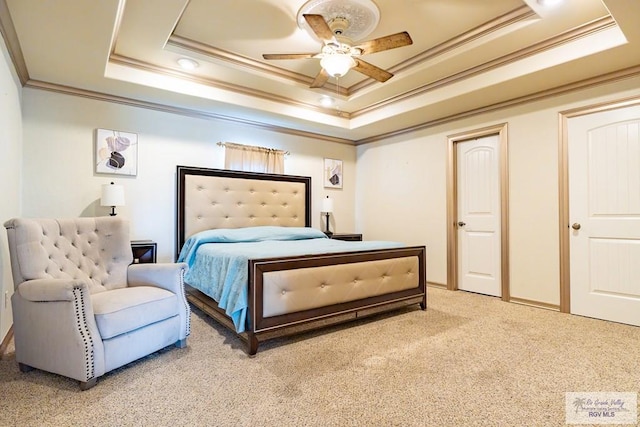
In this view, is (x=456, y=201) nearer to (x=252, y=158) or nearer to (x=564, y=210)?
(x=564, y=210)

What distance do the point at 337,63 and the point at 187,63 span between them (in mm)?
1652

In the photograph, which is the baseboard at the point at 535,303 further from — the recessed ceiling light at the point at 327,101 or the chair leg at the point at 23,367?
the chair leg at the point at 23,367

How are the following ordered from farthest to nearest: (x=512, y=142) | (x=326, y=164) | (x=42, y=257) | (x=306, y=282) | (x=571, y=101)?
(x=326, y=164), (x=512, y=142), (x=571, y=101), (x=306, y=282), (x=42, y=257)

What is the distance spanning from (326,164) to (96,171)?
3091mm

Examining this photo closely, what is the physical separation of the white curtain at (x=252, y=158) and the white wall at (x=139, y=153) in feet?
0.34

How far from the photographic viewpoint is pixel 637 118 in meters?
3.00

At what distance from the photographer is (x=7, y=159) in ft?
8.43

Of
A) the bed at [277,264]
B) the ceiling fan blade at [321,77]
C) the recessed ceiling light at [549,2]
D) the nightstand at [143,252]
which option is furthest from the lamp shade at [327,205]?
the recessed ceiling light at [549,2]

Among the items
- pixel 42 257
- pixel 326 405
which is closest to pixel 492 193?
pixel 326 405

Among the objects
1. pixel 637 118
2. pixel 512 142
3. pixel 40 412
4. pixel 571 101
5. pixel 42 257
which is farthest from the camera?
pixel 512 142

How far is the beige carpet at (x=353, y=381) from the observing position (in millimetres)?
1633

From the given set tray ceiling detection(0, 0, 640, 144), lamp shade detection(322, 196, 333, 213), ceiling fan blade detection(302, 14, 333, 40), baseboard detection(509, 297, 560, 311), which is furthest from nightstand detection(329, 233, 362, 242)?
ceiling fan blade detection(302, 14, 333, 40)

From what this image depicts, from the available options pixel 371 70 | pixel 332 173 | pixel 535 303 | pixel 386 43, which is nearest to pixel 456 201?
pixel 535 303

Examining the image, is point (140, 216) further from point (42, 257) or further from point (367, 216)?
point (367, 216)
